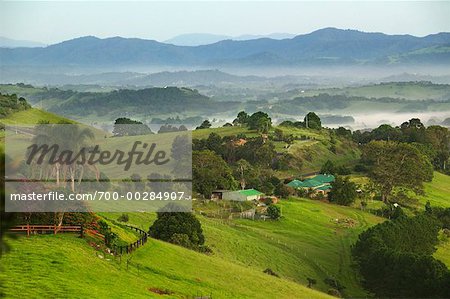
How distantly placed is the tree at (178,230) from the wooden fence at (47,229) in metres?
11.5

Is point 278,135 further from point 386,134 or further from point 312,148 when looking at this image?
point 386,134

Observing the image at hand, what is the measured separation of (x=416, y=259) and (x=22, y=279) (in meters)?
30.9

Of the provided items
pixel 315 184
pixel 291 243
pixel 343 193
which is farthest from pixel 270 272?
pixel 315 184

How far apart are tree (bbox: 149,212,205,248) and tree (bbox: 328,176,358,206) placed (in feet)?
139

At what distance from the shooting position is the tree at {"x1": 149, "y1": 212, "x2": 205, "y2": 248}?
40125 millimetres

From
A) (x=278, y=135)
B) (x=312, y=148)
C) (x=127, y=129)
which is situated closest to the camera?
(x=312, y=148)

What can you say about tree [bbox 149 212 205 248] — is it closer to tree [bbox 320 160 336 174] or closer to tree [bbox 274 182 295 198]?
tree [bbox 274 182 295 198]

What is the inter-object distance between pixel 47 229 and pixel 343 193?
58103mm

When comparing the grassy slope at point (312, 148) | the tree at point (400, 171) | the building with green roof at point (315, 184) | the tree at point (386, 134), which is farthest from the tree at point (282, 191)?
the tree at point (386, 134)

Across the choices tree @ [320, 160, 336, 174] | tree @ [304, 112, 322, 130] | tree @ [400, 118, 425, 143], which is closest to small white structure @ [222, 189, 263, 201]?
tree @ [320, 160, 336, 174]

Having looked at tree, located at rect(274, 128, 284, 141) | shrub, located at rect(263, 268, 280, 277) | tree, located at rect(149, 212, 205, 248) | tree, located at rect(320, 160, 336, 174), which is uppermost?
tree, located at rect(274, 128, 284, 141)

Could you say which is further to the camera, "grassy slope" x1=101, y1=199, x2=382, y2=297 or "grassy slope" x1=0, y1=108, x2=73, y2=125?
"grassy slope" x1=0, y1=108, x2=73, y2=125

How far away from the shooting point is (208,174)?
7362 cm

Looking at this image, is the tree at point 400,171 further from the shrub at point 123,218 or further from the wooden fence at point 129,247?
the wooden fence at point 129,247
